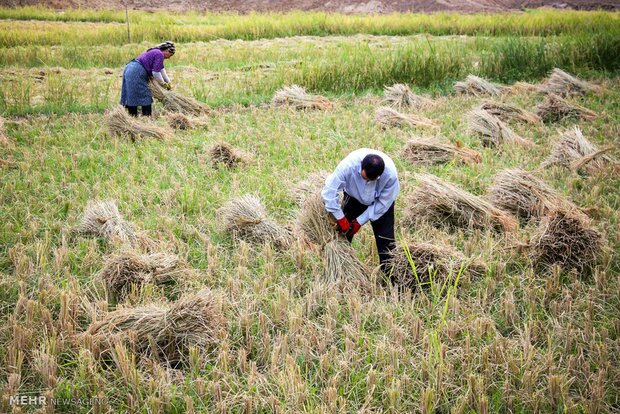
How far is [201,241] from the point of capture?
383 centimetres

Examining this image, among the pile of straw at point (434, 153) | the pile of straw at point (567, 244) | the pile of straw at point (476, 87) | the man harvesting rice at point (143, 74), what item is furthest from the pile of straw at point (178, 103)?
the pile of straw at point (567, 244)

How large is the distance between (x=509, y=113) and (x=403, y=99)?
1.65 m

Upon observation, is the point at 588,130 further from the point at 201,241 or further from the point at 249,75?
the point at 249,75

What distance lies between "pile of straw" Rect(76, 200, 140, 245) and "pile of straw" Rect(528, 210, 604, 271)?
Answer: 9.51ft

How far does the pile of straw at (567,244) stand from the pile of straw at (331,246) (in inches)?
49.0

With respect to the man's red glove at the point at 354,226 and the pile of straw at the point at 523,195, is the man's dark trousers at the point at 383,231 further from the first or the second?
the pile of straw at the point at 523,195

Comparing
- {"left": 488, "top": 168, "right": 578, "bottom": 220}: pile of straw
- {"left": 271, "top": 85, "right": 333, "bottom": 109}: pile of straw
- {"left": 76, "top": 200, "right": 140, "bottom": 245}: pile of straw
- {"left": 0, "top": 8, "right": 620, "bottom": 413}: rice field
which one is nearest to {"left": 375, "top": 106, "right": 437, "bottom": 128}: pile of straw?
{"left": 0, "top": 8, "right": 620, "bottom": 413}: rice field

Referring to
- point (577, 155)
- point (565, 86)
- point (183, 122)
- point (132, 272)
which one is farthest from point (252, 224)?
point (565, 86)

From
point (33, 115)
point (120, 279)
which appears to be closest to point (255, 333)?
point (120, 279)

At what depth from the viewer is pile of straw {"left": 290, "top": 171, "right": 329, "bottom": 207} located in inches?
170

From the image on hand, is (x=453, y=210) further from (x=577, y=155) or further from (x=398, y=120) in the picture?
(x=398, y=120)

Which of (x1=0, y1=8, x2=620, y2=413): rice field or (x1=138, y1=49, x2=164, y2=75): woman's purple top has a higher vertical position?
(x1=138, y1=49, x2=164, y2=75): woman's purple top

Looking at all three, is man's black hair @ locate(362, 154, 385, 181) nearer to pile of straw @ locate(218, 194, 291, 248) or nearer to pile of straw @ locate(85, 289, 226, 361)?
pile of straw @ locate(218, 194, 291, 248)

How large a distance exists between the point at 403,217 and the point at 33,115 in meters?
5.90
